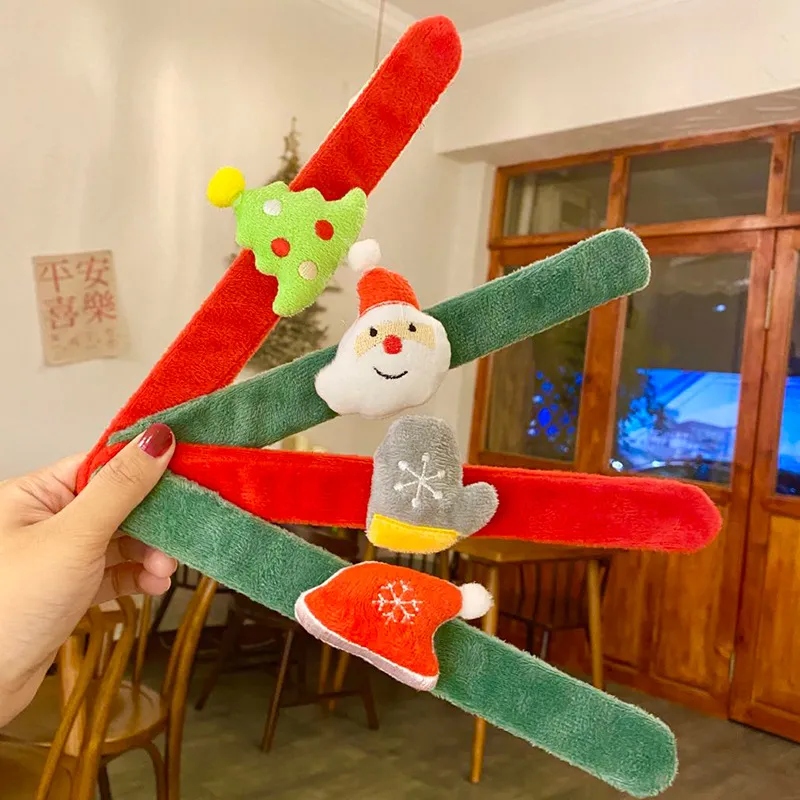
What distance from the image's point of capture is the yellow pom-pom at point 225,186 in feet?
2.25

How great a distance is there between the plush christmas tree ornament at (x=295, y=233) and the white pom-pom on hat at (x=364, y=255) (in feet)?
0.06

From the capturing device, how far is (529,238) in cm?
378

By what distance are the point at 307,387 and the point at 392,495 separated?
0.14m

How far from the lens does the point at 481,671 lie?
1.98ft

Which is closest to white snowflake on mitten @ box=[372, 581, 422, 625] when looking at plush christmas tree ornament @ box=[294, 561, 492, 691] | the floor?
plush christmas tree ornament @ box=[294, 561, 492, 691]

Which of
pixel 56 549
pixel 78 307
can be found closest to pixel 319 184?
pixel 56 549

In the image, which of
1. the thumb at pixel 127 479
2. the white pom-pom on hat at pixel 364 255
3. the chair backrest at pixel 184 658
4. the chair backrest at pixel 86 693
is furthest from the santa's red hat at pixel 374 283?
the chair backrest at pixel 184 658

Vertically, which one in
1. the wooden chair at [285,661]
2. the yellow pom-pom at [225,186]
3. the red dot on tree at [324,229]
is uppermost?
the yellow pom-pom at [225,186]

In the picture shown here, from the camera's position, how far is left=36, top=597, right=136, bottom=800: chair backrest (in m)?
1.42

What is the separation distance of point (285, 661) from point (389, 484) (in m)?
2.11

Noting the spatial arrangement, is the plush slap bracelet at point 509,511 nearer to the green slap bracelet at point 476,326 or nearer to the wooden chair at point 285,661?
the green slap bracelet at point 476,326

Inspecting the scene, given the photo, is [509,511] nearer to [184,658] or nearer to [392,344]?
[392,344]

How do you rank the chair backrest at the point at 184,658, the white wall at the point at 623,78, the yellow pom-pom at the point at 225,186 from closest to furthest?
the yellow pom-pom at the point at 225,186, the chair backrest at the point at 184,658, the white wall at the point at 623,78

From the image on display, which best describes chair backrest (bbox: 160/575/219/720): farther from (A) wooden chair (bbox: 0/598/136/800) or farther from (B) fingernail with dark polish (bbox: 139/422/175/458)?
(B) fingernail with dark polish (bbox: 139/422/175/458)
